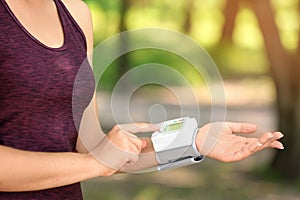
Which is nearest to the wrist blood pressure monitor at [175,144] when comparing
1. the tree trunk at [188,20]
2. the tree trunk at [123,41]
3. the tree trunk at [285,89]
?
the tree trunk at [285,89]

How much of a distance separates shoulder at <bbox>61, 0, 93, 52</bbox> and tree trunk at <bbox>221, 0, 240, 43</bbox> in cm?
689

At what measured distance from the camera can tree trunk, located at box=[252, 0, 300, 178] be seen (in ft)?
20.5

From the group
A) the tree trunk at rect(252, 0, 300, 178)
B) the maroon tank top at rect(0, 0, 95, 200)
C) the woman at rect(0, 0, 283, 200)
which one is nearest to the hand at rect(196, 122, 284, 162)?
the woman at rect(0, 0, 283, 200)

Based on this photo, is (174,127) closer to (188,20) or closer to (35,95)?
(35,95)

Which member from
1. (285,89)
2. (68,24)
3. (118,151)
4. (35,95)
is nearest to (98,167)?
(118,151)

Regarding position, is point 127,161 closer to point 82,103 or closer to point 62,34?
point 82,103

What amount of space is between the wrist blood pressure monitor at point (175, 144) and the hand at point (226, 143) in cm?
2

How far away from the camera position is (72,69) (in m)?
1.44

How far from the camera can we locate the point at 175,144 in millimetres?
1486

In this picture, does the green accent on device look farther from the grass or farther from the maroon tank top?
the grass

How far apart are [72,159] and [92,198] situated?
4.29m

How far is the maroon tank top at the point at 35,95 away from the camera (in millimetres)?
1364

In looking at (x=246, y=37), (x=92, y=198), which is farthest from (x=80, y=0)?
(x=246, y=37)

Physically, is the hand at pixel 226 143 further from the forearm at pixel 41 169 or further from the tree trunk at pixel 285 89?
the tree trunk at pixel 285 89
